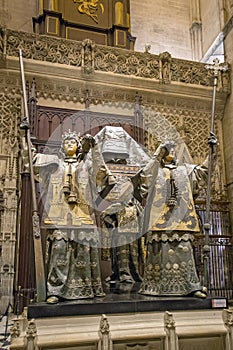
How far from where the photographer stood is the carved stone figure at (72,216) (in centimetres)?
373

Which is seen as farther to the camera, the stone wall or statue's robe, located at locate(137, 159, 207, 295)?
the stone wall

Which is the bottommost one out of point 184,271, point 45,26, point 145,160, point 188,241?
point 184,271

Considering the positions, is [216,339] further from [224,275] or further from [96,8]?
[96,8]

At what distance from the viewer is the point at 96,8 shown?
11.3 metres

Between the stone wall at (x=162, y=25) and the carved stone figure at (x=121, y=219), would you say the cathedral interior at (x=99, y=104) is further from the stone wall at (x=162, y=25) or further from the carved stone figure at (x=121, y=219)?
the stone wall at (x=162, y=25)

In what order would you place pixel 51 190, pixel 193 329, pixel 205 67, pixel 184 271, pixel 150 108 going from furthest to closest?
pixel 205 67 < pixel 150 108 < pixel 51 190 < pixel 184 271 < pixel 193 329

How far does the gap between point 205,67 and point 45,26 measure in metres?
4.72

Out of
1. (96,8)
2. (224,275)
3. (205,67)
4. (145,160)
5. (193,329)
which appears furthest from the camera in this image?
(96,8)

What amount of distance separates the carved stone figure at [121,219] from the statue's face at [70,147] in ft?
2.63

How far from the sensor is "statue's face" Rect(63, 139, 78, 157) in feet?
14.3

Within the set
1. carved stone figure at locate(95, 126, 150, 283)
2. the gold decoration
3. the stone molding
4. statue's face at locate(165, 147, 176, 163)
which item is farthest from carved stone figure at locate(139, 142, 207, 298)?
the gold decoration

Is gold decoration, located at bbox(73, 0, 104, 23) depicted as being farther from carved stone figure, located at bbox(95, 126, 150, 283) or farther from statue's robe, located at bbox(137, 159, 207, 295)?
statue's robe, located at bbox(137, 159, 207, 295)

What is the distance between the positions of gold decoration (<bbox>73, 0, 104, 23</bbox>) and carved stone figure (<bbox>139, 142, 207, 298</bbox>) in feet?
27.2

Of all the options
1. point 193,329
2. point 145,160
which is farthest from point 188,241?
point 145,160
